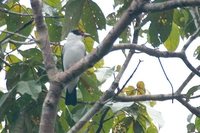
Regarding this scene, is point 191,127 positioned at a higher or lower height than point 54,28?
lower

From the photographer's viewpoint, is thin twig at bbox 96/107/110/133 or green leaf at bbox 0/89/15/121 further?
thin twig at bbox 96/107/110/133

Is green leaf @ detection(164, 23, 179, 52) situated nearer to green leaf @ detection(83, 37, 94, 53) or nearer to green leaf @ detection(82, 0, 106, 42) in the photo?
green leaf @ detection(82, 0, 106, 42)

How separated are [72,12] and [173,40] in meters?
0.76

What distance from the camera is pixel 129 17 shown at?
2582mm

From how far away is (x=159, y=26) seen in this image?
3027mm

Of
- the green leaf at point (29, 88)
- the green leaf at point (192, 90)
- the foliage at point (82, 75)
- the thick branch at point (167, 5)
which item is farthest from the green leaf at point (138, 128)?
the thick branch at point (167, 5)

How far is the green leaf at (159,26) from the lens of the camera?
302 centimetres

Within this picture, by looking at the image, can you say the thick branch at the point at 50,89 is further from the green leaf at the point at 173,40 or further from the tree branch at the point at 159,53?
the green leaf at the point at 173,40

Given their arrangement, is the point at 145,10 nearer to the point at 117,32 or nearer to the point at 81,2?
the point at 117,32

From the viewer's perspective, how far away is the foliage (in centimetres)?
306

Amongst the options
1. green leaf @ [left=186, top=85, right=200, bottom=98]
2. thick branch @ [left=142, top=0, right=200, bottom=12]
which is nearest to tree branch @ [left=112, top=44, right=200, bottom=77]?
green leaf @ [left=186, top=85, right=200, bottom=98]

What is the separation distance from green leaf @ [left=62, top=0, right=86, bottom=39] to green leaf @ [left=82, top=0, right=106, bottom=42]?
0.33 feet

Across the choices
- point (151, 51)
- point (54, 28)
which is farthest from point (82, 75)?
point (151, 51)

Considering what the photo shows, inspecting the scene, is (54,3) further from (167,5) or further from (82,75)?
(167,5)
